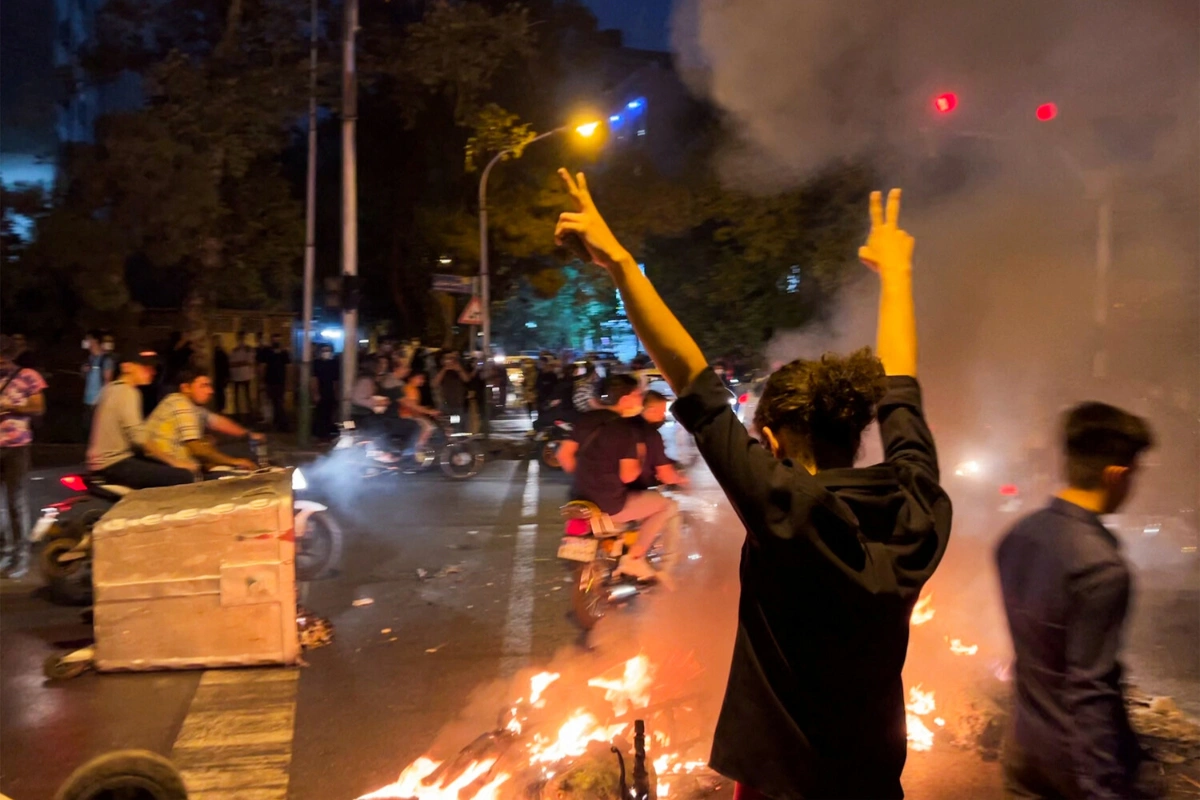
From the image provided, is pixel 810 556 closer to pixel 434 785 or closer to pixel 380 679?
pixel 434 785

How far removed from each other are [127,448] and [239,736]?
111 inches

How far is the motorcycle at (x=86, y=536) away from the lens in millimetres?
6457

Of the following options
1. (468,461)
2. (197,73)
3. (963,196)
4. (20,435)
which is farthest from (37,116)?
(963,196)

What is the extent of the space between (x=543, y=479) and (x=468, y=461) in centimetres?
104

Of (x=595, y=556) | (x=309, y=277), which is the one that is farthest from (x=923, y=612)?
(x=309, y=277)

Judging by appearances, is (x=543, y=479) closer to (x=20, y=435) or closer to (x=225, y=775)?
(x=20, y=435)

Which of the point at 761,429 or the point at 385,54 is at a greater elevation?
the point at 385,54

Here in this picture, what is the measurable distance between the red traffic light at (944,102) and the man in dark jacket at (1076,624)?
4.80m

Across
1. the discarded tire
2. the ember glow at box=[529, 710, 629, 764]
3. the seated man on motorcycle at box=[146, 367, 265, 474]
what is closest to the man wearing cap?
the seated man on motorcycle at box=[146, 367, 265, 474]

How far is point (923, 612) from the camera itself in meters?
5.52

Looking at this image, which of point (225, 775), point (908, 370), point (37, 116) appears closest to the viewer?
point (908, 370)

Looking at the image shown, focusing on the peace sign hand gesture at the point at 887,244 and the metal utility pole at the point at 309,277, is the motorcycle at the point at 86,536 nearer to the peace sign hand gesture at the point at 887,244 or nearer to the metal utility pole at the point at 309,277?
the peace sign hand gesture at the point at 887,244

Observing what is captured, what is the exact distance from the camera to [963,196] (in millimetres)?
8000

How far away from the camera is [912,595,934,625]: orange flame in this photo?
5.46m
